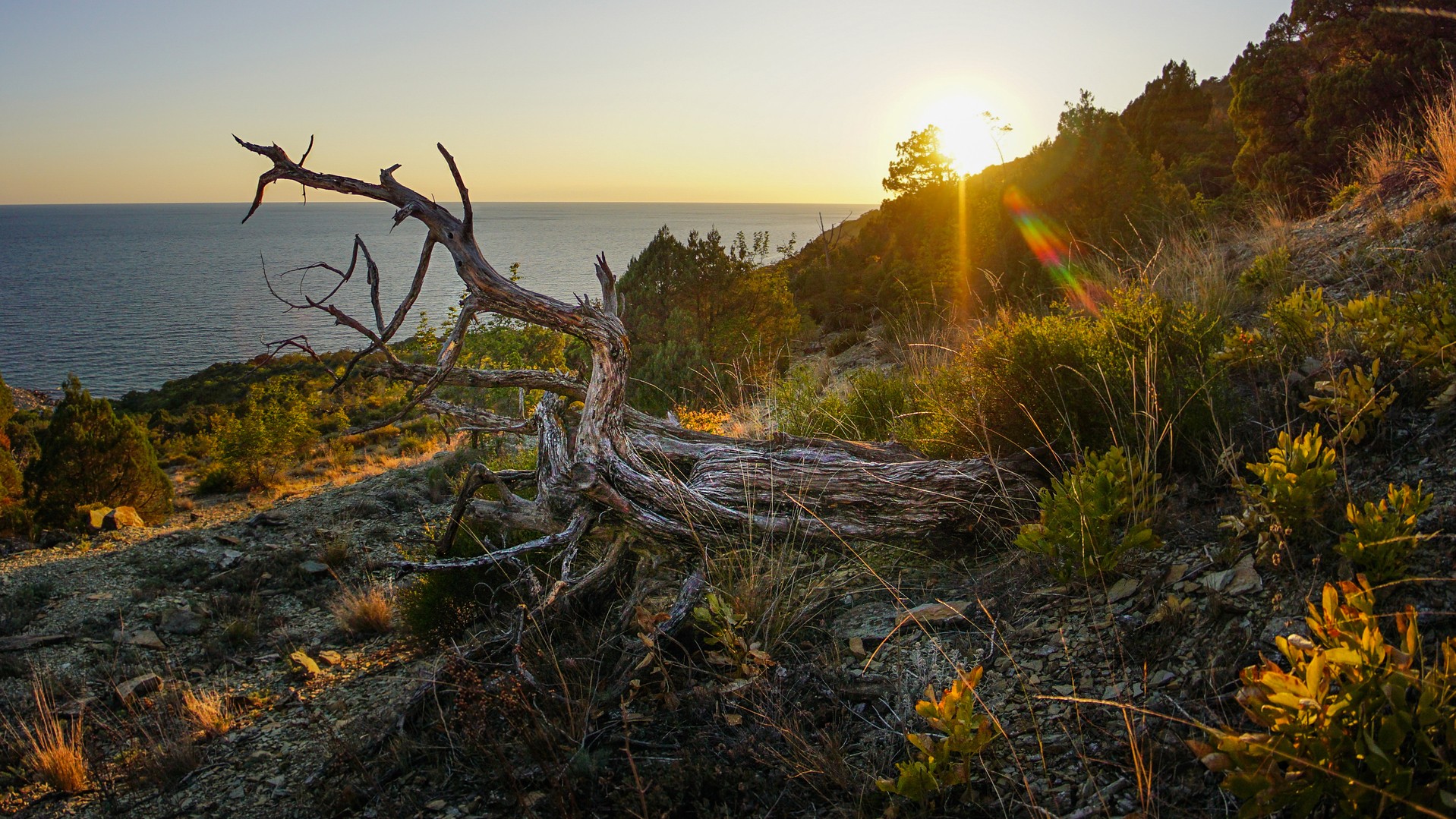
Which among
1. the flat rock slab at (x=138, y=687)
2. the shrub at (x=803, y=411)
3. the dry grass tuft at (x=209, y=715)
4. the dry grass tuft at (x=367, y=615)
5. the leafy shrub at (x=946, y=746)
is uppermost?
the shrub at (x=803, y=411)

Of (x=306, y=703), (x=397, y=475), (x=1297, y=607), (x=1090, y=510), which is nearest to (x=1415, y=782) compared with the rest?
(x=1297, y=607)

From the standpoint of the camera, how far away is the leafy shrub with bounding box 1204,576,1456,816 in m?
1.41

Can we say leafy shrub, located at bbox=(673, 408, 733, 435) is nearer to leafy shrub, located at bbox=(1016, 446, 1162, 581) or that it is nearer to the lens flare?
the lens flare

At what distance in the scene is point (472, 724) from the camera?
116 inches

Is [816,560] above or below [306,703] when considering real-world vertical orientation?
above

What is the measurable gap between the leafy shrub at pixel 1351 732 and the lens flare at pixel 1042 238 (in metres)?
8.63

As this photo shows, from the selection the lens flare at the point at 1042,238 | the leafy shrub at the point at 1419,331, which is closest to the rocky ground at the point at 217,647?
the leafy shrub at the point at 1419,331

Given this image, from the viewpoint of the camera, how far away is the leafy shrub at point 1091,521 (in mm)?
2686

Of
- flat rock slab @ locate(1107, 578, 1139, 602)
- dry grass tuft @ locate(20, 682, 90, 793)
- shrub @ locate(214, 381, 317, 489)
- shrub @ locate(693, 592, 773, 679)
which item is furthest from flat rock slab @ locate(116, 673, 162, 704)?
shrub @ locate(214, 381, 317, 489)

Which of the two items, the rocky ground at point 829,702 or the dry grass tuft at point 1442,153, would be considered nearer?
the rocky ground at point 829,702

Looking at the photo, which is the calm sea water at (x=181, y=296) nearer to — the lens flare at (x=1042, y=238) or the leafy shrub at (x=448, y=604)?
the leafy shrub at (x=448, y=604)

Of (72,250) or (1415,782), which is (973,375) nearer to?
(1415,782)

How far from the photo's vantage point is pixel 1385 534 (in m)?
1.99

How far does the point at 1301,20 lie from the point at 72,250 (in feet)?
551
